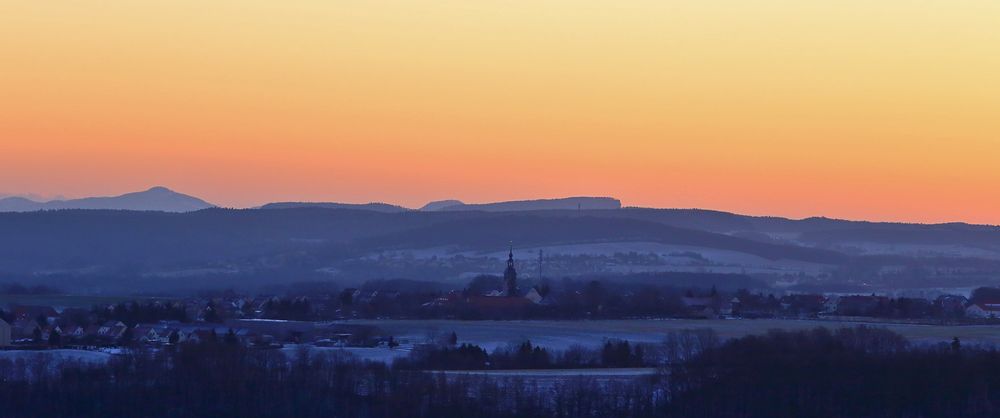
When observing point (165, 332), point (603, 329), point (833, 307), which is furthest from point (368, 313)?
point (833, 307)

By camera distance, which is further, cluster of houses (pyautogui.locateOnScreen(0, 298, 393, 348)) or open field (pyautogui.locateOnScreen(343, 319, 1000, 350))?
open field (pyautogui.locateOnScreen(343, 319, 1000, 350))

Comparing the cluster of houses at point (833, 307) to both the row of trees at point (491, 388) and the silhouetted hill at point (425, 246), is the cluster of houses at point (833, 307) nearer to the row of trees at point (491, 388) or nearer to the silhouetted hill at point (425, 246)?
the row of trees at point (491, 388)

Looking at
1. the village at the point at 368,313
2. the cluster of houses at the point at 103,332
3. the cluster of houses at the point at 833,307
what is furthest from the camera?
the cluster of houses at the point at 833,307

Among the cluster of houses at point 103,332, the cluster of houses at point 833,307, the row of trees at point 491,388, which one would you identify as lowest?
the row of trees at point 491,388

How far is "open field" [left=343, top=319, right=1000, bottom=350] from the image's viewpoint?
204 ft

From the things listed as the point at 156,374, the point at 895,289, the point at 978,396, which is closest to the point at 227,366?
the point at 156,374

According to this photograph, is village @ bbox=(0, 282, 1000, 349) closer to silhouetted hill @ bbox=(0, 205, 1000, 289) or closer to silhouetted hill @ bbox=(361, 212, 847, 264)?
silhouetted hill @ bbox=(0, 205, 1000, 289)

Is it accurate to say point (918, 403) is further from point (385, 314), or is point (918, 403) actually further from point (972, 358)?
point (385, 314)

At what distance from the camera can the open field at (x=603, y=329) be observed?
204ft

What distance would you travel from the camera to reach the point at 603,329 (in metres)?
68.8

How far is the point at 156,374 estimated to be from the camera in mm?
47500

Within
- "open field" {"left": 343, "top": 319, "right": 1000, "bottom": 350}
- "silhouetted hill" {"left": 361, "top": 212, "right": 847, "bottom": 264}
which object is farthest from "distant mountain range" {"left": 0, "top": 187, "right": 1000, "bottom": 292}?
"open field" {"left": 343, "top": 319, "right": 1000, "bottom": 350}

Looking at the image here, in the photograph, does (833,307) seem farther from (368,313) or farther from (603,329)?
(603,329)

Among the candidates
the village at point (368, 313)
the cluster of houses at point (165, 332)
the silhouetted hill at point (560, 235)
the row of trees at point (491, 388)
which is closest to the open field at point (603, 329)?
the cluster of houses at point (165, 332)
